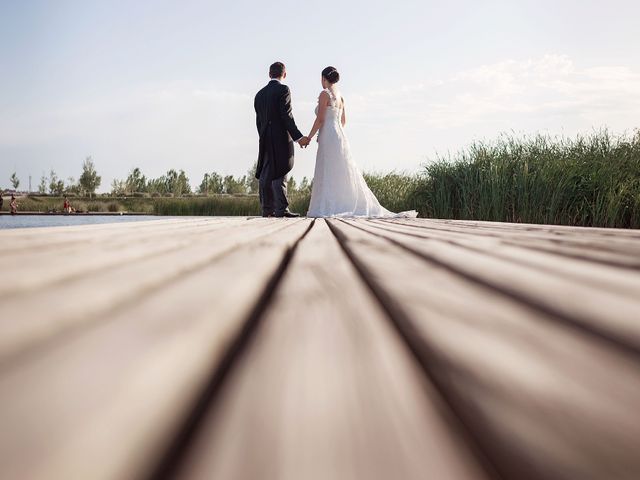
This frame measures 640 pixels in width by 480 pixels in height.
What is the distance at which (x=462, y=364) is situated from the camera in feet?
1.07

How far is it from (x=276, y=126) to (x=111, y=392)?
20.2ft

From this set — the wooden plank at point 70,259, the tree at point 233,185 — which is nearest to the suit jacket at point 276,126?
the wooden plank at point 70,259

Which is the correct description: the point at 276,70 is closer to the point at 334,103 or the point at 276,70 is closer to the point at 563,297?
the point at 334,103

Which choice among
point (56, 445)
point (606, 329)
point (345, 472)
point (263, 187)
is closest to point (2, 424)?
point (56, 445)

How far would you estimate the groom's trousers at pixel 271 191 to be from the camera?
6371 millimetres

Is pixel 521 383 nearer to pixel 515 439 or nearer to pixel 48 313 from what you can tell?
pixel 515 439

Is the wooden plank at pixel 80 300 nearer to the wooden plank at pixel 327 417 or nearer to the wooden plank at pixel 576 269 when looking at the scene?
the wooden plank at pixel 327 417

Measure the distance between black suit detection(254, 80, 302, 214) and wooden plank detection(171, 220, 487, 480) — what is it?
5928 millimetres

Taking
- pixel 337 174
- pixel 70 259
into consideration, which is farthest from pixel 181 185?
pixel 70 259

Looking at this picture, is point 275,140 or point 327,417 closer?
point 327,417

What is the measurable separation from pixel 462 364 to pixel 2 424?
25 centimetres

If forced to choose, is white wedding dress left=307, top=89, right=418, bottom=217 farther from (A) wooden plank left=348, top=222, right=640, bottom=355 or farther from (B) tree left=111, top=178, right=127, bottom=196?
(B) tree left=111, top=178, right=127, bottom=196

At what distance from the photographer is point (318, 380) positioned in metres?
0.32

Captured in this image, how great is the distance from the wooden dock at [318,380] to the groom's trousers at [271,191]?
579 cm
